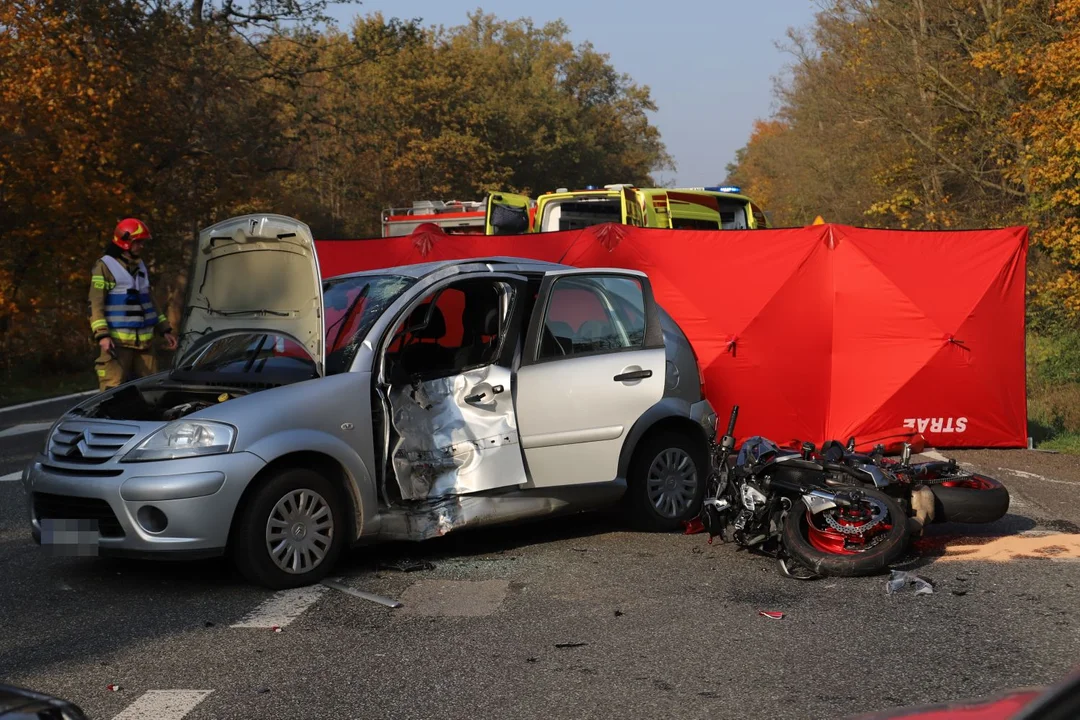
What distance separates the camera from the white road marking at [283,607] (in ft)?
18.8

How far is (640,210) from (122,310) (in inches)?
333

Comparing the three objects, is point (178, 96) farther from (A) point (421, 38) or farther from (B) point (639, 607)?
(B) point (639, 607)

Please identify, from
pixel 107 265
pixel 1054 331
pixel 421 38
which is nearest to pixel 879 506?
pixel 107 265

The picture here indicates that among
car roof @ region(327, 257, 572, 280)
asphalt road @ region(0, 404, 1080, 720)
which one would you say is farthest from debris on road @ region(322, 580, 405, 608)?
car roof @ region(327, 257, 572, 280)

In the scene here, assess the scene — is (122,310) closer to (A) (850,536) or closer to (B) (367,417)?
(B) (367,417)

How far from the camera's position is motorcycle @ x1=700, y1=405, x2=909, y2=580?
650 cm

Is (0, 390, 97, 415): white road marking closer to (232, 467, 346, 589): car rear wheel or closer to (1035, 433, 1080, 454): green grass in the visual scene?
(232, 467, 346, 589): car rear wheel

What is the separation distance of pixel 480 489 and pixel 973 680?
301 centimetres

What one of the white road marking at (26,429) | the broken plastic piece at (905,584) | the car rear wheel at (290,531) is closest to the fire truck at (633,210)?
the white road marking at (26,429)

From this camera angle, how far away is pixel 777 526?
6.79 metres

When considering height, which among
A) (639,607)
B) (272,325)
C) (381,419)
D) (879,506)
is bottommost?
(639,607)

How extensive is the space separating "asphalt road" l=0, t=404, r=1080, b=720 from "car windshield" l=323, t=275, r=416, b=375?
1231mm

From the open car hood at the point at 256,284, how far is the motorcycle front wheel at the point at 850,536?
282 centimetres

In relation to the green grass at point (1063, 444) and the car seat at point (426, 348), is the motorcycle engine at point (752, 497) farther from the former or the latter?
the green grass at point (1063, 444)
